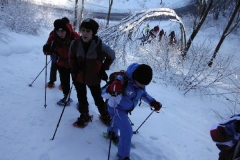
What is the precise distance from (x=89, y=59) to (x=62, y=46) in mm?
1103

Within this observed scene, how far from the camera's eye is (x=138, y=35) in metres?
7.97

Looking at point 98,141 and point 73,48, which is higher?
point 73,48

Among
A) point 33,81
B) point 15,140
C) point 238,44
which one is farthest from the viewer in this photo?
point 238,44

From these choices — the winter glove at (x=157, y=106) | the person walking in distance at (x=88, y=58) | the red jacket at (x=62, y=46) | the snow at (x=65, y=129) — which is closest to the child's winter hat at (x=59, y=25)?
the red jacket at (x=62, y=46)

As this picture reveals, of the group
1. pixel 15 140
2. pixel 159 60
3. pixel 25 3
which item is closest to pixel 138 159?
pixel 15 140

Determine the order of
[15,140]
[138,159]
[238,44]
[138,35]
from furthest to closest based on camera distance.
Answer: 1. [238,44]
2. [138,35]
3. [138,159]
4. [15,140]

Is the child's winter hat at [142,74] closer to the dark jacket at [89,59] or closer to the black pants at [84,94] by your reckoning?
the dark jacket at [89,59]

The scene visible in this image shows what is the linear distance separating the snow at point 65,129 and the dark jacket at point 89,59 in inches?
34.3

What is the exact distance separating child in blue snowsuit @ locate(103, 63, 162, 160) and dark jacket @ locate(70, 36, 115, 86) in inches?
20.8

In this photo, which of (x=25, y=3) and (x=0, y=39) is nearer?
(x=0, y=39)

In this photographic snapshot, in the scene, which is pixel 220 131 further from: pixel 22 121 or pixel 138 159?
pixel 22 121

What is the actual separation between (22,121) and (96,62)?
1.50 meters

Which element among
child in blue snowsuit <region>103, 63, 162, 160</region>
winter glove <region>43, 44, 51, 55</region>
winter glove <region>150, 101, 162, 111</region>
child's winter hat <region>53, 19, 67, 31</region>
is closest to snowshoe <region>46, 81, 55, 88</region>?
winter glove <region>43, 44, 51, 55</region>

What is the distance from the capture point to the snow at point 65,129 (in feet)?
10.1
